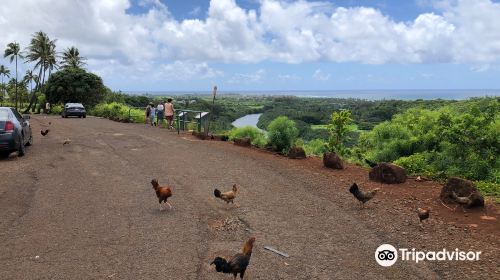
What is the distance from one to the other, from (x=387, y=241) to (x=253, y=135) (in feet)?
33.7

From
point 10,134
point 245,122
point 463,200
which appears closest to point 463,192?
point 463,200

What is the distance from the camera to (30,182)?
9133 millimetres

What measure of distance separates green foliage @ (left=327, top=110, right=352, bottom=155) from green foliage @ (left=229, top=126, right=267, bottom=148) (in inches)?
104

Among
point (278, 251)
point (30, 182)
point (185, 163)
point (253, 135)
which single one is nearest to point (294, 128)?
point (253, 135)

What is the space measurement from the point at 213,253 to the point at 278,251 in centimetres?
77

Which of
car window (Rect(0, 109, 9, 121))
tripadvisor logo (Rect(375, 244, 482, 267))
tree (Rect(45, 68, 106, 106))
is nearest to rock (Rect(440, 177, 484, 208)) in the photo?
tripadvisor logo (Rect(375, 244, 482, 267))

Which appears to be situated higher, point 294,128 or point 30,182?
point 294,128

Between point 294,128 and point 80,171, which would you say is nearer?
point 80,171

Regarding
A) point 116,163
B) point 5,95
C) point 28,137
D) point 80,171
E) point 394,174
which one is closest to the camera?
point 394,174

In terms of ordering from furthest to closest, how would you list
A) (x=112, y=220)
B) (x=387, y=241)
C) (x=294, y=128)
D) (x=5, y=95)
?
1. (x=5, y=95)
2. (x=294, y=128)
3. (x=112, y=220)
4. (x=387, y=241)

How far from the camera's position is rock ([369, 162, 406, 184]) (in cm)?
877

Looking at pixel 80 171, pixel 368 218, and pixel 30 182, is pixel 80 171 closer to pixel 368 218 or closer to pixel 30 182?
pixel 30 182

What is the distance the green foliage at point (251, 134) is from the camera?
49.3ft

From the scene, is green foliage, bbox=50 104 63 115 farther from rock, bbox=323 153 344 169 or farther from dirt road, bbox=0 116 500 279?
rock, bbox=323 153 344 169
